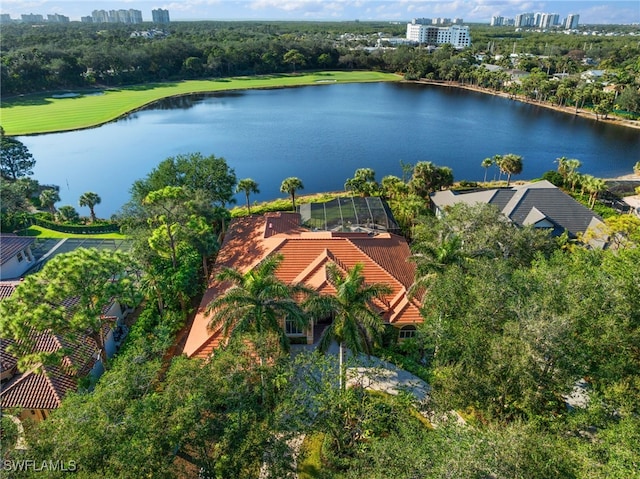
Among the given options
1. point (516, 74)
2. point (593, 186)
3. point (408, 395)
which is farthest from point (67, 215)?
point (516, 74)

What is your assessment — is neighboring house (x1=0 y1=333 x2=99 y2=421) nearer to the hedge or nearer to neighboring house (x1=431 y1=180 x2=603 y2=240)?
the hedge

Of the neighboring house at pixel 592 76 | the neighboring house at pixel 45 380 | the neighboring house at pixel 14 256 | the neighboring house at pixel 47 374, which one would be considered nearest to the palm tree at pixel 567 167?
the neighboring house at pixel 47 374

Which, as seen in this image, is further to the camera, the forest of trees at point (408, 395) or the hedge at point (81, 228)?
the hedge at point (81, 228)

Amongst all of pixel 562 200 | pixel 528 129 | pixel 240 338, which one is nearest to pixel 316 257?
pixel 240 338

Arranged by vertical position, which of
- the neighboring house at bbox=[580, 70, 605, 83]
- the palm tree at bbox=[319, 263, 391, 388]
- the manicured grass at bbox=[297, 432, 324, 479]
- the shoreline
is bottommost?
the manicured grass at bbox=[297, 432, 324, 479]

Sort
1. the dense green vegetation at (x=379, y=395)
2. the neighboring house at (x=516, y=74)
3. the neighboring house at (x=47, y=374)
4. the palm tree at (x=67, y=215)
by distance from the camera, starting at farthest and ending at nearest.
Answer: the neighboring house at (x=516, y=74) → the palm tree at (x=67, y=215) → the neighboring house at (x=47, y=374) → the dense green vegetation at (x=379, y=395)

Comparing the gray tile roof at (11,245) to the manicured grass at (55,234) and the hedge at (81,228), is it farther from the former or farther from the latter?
the hedge at (81,228)

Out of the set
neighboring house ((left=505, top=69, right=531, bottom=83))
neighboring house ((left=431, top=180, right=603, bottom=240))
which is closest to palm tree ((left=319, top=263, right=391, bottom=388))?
neighboring house ((left=431, top=180, right=603, bottom=240))
